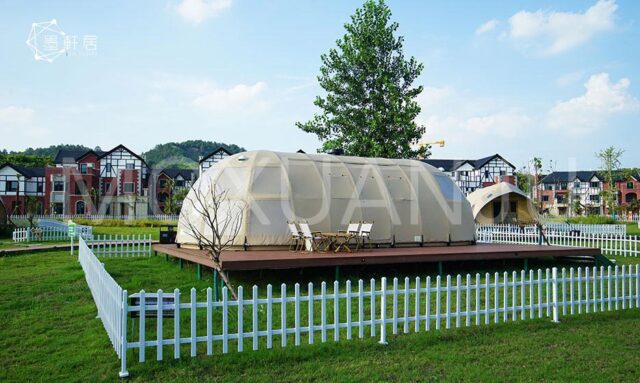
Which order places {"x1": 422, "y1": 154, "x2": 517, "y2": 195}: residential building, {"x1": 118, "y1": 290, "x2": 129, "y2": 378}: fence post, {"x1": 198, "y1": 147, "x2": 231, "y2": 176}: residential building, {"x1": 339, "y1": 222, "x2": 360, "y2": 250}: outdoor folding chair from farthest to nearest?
1. {"x1": 422, "y1": 154, "x2": 517, "y2": 195}: residential building
2. {"x1": 198, "y1": 147, "x2": 231, "y2": 176}: residential building
3. {"x1": 339, "y1": 222, "x2": 360, "y2": 250}: outdoor folding chair
4. {"x1": 118, "y1": 290, "x2": 129, "y2": 378}: fence post

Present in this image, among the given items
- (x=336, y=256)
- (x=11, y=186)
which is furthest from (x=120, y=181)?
(x=336, y=256)

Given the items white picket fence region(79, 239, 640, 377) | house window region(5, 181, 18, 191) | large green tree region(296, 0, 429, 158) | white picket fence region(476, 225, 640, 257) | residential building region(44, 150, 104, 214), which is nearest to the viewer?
white picket fence region(79, 239, 640, 377)

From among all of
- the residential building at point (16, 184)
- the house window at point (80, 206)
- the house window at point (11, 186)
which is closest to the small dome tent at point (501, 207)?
the house window at point (80, 206)

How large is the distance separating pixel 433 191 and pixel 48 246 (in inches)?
693

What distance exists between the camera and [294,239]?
15.1 m

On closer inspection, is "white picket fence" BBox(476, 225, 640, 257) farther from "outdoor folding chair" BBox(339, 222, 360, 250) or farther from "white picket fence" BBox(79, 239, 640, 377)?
"white picket fence" BBox(79, 239, 640, 377)

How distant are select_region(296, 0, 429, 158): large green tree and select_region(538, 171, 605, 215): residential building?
66.8 m

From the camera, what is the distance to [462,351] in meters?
7.39

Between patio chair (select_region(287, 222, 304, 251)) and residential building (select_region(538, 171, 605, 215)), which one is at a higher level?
residential building (select_region(538, 171, 605, 215))

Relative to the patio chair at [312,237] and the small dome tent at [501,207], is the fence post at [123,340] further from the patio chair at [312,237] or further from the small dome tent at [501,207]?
the small dome tent at [501,207]

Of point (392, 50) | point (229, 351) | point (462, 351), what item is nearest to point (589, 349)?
point (462, 351)

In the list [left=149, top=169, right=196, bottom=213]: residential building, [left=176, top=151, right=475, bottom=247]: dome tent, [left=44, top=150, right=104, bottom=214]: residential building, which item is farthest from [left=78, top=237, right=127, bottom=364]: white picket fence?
[left=44, top=150, right=104, bottom=214]: residential building

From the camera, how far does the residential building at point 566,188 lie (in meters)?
91.9

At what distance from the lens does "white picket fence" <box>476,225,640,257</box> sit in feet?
69.5
